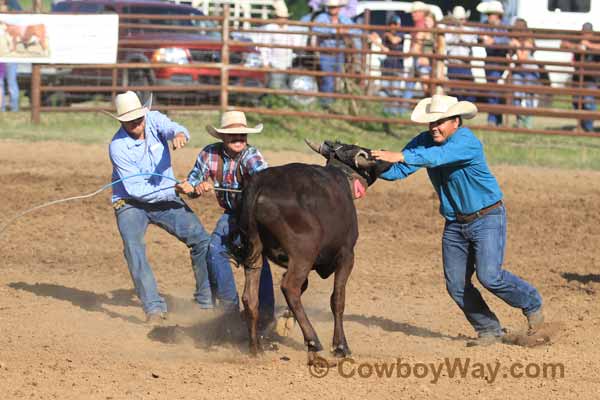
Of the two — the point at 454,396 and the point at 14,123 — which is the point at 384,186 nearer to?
the point at 14,123

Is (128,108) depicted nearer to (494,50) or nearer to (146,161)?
(146,161)

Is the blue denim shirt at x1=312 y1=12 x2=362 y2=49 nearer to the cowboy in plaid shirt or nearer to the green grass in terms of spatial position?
the green grass

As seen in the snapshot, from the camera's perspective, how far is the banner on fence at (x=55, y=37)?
1627 cm

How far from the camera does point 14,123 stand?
56.1 feet

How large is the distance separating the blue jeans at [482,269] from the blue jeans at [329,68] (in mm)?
10915

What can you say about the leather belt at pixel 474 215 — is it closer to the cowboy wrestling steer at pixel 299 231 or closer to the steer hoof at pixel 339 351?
the cowboy wrestling steer at pixel 299 231

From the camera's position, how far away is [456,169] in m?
7.06

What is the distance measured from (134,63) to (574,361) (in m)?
11.7

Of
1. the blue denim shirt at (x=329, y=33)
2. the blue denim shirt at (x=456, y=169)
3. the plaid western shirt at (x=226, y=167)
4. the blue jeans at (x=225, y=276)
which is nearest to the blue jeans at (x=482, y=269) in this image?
the blue denim shirt at (x=456, y=169)

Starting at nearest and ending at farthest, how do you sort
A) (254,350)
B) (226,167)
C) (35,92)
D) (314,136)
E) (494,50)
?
(254,350) → (226,167) → (35,92) → (314,136) → (494,50)

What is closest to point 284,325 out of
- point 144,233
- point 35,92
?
point 144,233

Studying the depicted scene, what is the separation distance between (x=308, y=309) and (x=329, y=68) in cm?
999

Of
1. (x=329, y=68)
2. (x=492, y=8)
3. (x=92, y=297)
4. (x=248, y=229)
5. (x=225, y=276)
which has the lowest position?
(x=92, y=297)

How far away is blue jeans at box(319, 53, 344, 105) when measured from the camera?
17953mm
